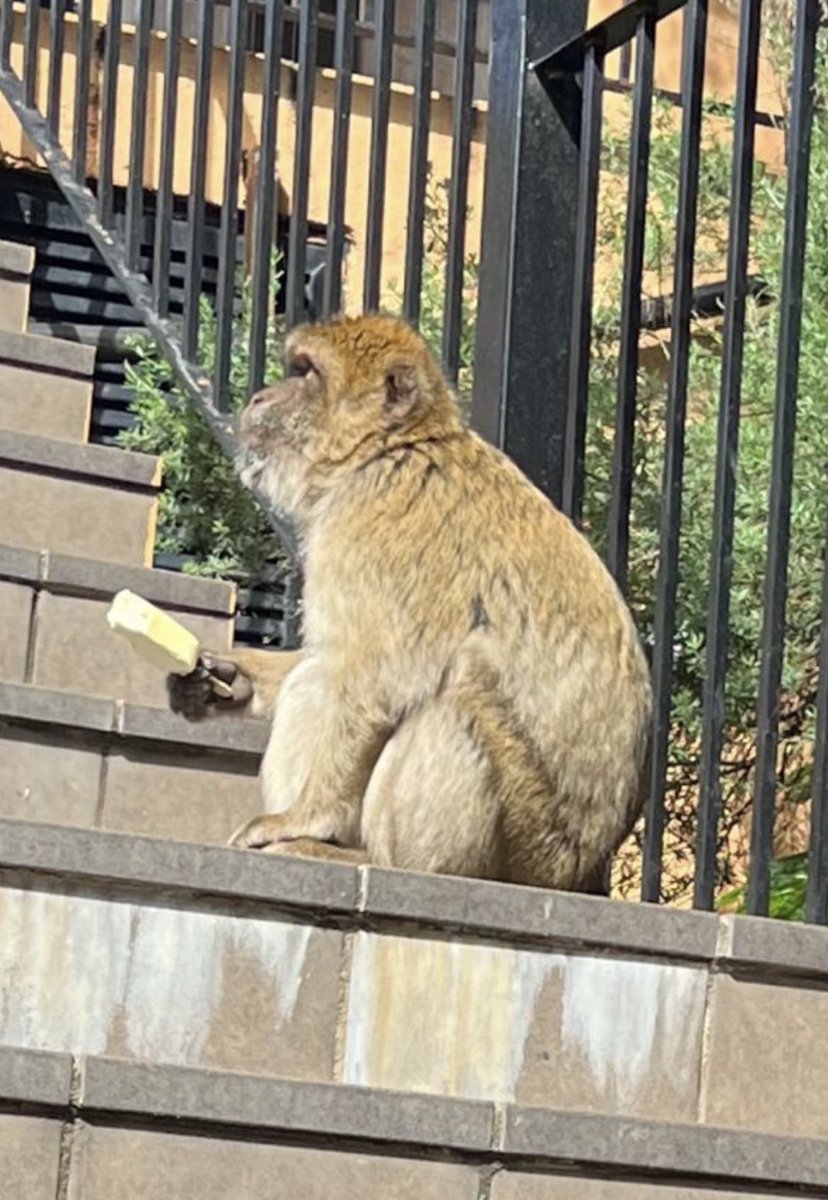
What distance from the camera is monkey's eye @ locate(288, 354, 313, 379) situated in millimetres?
4656

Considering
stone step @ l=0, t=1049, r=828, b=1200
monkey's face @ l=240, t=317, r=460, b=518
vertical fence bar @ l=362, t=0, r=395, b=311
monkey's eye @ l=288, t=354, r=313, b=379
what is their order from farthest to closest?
vertical fence bar @ l=362, t=0, r=395, b=311 → monkey's eye @ l=288, t=354, r=313, b=379 → monkey's face @ l=240, t=317, r=460, b=518 → stone step @ l=0, t=1049, r=828, b=1200

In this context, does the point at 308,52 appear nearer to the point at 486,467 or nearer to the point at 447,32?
the point at 486,467

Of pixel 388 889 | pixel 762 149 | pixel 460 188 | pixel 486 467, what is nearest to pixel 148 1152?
pixel 388 889

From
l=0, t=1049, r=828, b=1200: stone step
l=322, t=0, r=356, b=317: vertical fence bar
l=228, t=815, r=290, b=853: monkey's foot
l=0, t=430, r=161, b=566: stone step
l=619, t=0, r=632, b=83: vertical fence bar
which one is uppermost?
l=619, t=0, r=632, b=83: vertical fence bar

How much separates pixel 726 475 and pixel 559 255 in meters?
0.77

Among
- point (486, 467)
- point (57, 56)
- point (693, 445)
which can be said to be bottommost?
point (486, 467)

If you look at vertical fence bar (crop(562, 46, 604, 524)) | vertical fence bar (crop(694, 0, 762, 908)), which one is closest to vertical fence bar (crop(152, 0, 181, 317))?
vertical fence bar (crop(562, 46, 604, 524))

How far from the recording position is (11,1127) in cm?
291

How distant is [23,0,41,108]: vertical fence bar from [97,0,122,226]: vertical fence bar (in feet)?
0.84

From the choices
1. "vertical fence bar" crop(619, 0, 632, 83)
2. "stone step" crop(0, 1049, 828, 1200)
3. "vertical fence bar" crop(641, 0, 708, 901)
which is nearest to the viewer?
"stone step" crop(0, 1049, 828, 1200)

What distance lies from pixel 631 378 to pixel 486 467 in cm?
33

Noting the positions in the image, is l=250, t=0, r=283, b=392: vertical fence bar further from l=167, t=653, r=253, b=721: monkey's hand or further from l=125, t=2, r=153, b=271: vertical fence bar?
l=167, t=653, r=253, b=721: monkey's hand

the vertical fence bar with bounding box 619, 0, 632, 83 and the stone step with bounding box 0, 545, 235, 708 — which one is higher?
the vertical fence bar with bounding box 619, 0, 632, 83

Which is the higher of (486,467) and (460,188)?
(460,188)
